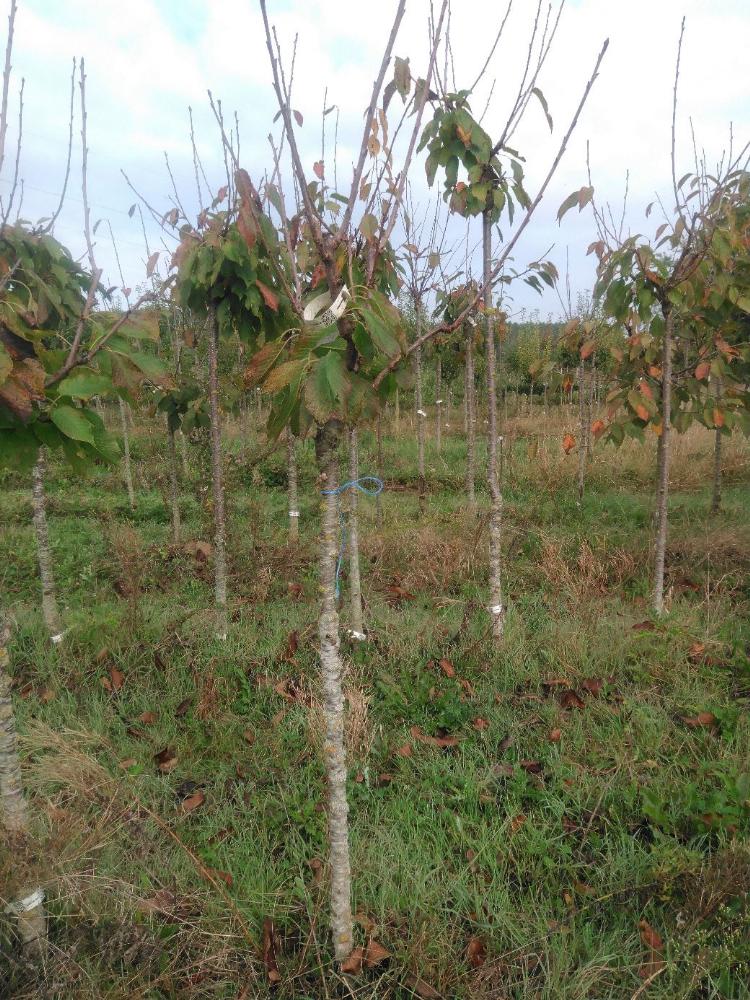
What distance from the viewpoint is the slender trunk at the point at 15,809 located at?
190cm

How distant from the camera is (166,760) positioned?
3.07 metres

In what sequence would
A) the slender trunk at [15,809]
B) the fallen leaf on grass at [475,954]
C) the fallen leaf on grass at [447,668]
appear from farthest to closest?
1. the fallen leaf on grass at [447,668]
2. the fallen leaf on grass at [475,954]
3. the slender trunk at [15,809]

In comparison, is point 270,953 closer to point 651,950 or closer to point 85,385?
point 651,950

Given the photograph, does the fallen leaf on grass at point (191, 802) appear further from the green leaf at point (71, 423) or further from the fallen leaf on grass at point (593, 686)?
the fallen leaf on grass at point (593, 686)

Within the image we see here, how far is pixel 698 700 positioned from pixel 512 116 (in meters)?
3.16

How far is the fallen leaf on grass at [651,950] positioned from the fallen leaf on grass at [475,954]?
0.49 metres

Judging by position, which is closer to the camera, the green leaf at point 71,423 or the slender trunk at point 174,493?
the green leaf at point 71,423

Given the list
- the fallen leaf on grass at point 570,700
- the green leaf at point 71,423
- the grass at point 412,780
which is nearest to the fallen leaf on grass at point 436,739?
the grass at point 412,780

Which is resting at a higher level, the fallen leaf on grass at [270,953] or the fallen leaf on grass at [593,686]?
the fallen leaf on grass at [593,686]

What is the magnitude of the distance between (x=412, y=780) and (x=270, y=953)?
1006 mm

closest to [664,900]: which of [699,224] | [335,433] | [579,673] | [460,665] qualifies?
[579,673]

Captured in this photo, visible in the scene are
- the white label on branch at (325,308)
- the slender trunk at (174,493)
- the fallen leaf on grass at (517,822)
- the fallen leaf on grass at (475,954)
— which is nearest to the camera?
the white label on branch at (325,308)

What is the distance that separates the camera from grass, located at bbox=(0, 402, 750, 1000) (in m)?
1.98

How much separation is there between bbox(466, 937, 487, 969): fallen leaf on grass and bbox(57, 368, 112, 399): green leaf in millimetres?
2067
